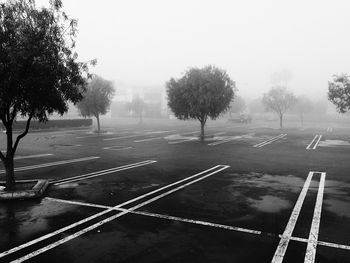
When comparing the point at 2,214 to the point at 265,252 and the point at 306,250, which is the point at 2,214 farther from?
the point at 306,250

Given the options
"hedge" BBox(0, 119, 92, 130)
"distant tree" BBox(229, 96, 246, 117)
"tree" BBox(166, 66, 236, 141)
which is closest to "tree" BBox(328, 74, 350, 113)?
"tree" BBox(166, 66, 236, 141)

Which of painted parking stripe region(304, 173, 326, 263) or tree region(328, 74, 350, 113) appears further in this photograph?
tree region(328, 74, 350, 113)

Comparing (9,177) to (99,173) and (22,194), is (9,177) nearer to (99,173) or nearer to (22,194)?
(22,194)

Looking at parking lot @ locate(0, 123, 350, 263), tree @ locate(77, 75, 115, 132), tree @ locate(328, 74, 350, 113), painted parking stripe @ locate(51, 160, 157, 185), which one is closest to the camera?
parking lot @ locate(0, 123, 350, 263)

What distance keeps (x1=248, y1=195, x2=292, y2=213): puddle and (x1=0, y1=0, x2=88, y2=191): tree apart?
7.27m

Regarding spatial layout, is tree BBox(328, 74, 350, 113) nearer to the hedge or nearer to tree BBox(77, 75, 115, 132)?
tree BBox(77, 75, 115, 132)

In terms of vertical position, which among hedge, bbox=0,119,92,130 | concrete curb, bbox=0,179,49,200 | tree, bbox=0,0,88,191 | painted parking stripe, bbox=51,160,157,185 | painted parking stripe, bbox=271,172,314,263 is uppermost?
tree, bbox=0,0,88,191

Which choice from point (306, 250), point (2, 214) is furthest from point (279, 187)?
point (2, 214)

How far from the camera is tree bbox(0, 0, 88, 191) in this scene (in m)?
9.34

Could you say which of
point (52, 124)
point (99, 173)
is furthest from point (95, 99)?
point (99, 173)

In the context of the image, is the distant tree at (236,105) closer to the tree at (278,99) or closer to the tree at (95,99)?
the tree at (278,99)

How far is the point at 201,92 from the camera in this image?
30.9m

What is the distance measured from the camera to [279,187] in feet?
37.6

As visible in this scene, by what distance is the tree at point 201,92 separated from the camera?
30984mm
